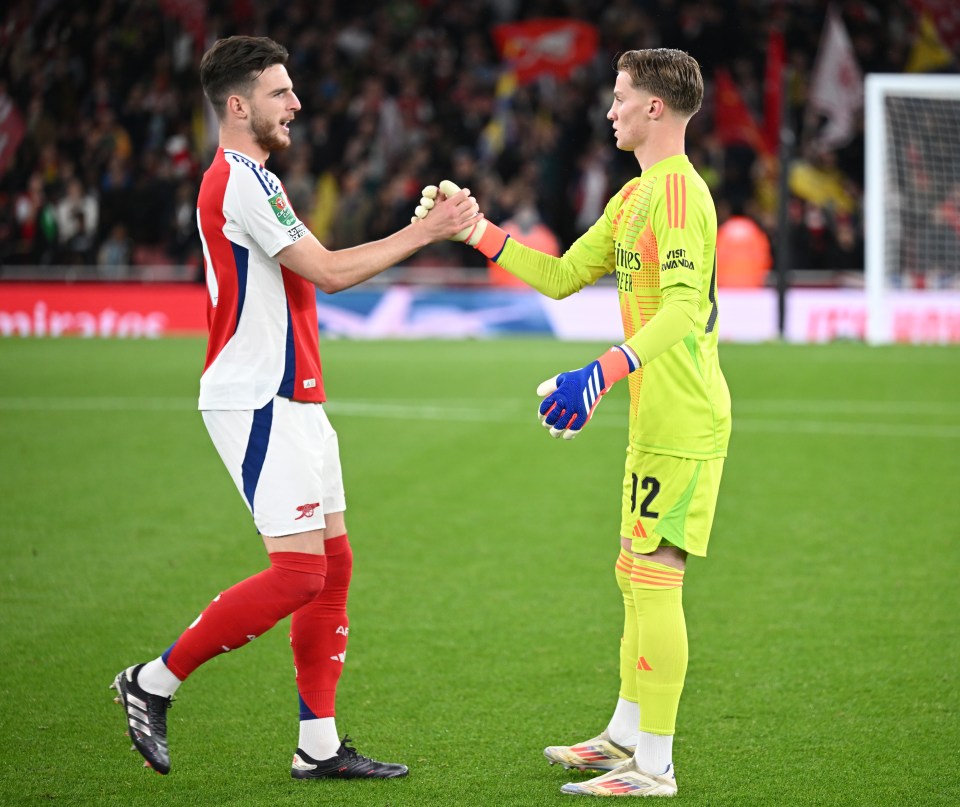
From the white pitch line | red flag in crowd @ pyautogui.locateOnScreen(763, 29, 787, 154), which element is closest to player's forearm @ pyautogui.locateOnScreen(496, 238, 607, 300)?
the white pitch line

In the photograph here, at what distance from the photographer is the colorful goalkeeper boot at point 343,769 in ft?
12.9

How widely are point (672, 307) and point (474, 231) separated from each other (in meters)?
0.88

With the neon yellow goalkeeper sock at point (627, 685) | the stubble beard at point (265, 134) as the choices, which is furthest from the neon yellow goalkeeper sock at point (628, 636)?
the stubble beard at point (265, 134)

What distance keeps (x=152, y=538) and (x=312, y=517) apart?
3.62 m

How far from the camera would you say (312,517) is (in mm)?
3742

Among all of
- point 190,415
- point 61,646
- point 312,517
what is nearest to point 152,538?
point 61,646

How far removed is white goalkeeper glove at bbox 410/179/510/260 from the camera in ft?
13.4

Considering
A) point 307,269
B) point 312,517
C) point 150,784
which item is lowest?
point 150,784

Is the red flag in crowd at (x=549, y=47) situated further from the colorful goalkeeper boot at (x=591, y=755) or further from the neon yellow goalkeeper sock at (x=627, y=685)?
the colorful goalkeeper boot at (x=591, y=755)

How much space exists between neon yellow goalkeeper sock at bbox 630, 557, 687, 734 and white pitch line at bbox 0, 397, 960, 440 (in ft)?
23.5

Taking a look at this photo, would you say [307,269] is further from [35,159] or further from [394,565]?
[35,159]

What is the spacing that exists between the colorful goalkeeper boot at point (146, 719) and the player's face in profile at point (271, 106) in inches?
61.9

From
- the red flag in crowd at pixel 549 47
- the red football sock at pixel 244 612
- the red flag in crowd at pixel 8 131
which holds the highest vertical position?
the red flag in crowd at pixel 549 47

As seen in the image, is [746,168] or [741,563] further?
[746,168]
